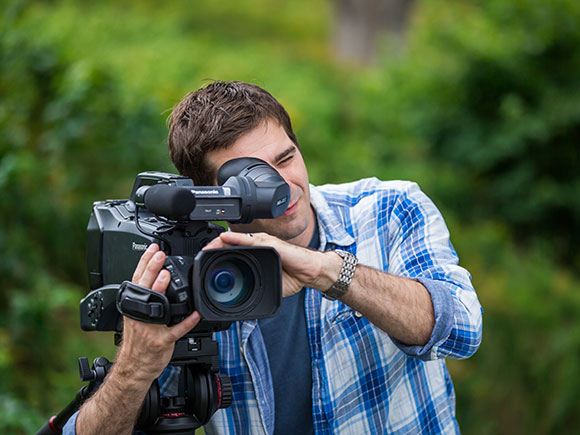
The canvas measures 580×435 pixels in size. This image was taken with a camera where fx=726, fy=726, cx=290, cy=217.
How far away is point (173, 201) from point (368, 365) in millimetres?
950

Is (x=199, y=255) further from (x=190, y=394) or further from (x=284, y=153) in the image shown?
(x=284, y=153)

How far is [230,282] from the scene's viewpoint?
184 cm

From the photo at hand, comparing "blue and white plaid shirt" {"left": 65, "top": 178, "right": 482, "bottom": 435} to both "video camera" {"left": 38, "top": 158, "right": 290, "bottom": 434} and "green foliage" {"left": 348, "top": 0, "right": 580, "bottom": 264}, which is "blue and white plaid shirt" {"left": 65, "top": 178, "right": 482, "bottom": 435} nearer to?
"video camera" {"left": 38, "top": 158, "right": 290, "bottom": 434}

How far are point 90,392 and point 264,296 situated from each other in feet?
2.43

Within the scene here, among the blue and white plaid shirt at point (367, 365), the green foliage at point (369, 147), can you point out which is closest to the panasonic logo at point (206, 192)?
the blue and white plaid shirt at point (367, 365)

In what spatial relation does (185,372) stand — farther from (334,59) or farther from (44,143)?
(334,59)

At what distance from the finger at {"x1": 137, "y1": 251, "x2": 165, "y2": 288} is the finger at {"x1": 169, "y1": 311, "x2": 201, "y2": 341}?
124 mm

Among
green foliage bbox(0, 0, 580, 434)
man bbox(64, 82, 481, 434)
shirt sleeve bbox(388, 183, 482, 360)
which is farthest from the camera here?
green foliage bbox(0, 0, 580, 434)

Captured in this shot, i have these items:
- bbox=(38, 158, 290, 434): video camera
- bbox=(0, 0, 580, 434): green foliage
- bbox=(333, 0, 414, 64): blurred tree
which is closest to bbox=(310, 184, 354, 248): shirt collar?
bbox=(38, 158, 290, 434): video camera

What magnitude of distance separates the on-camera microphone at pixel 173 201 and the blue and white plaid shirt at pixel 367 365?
2.27 feet

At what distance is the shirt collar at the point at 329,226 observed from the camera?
8.12 ft

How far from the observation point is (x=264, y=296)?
183cm

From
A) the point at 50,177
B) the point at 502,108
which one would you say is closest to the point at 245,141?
the point at 50,177

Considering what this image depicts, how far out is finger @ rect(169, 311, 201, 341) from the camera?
1809 mm
